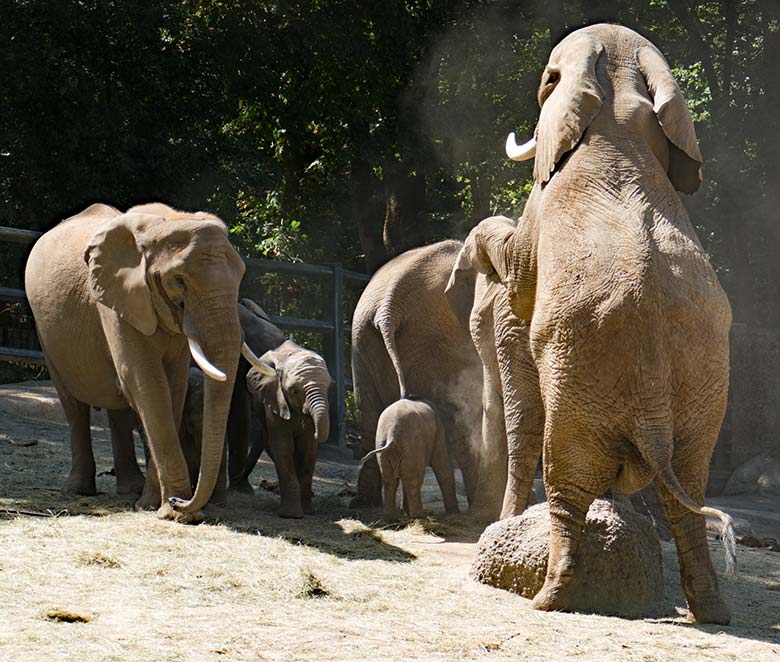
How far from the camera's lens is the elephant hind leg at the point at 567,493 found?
5.52 meters

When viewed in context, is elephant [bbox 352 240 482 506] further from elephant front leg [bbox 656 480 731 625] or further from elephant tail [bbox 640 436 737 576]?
elephant tail [bbox 640 436 737 576]

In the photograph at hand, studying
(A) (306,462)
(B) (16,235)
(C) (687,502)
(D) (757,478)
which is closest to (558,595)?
(C) (687,502)

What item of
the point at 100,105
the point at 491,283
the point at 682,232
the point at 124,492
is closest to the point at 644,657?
the point at 682,232

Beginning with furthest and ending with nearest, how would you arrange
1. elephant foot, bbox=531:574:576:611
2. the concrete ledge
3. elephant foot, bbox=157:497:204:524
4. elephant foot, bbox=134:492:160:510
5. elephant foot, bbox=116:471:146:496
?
the concrete ledge < elephant foot, bbox=116:471:146:496 < elephant foot, bbox=134:492:160:510 < elephant foot, bbox=157:497:204:524 < elephant foot, bbox=531:574:576:611

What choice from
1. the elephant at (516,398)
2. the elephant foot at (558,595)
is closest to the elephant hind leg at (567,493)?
the elephant foot at (558,595)

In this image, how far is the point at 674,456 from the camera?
5477 mm

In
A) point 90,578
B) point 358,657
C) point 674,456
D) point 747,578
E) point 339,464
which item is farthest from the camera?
point 339,464

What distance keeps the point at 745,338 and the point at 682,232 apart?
10.2 meters

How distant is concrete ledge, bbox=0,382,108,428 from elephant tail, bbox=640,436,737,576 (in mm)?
9315

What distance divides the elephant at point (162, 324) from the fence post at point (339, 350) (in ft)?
17.6

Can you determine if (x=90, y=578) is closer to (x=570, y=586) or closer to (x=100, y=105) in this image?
(x=570, y=586)

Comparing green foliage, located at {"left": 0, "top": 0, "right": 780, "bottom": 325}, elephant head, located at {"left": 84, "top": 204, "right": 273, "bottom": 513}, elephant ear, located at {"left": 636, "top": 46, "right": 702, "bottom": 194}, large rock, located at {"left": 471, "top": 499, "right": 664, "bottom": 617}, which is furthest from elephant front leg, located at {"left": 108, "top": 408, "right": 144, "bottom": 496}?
A: green foliage, located at {"left": 0, "top": 0, "right": 780, "bottom": 325}

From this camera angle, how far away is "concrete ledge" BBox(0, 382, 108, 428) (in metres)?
13.5

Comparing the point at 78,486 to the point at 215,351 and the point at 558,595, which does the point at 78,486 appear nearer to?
the point at 215,351
